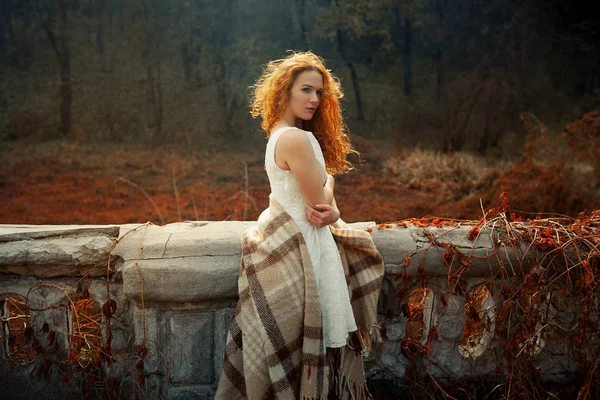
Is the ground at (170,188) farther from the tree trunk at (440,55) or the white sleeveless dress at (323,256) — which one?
the white sleeveless dress at (323,256)

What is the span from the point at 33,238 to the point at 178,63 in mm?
8060

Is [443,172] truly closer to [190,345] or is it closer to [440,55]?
[440,55]

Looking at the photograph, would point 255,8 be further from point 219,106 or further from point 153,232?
point 153,232

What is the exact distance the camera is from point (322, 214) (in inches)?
78.7

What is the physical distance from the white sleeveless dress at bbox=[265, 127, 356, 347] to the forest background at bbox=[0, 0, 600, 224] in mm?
5979

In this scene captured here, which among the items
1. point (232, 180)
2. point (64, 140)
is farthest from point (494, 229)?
point (64, 140)

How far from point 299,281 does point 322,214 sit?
0.26 metres

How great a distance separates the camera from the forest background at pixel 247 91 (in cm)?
859

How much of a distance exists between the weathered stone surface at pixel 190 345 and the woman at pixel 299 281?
228mm

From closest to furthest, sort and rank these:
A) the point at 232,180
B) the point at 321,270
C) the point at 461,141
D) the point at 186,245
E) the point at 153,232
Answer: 1. the point at 321,270
2. the point at 186,245
3. the point at 153,232
4. the point at 232,180
5. the point at 461,141

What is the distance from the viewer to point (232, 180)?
8742mm

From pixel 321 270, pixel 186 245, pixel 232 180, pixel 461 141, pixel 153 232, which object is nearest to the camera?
pixel 321 270

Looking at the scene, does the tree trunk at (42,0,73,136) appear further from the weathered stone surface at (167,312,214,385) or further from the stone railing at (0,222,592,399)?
the weathered stone surface at (167,312,214,385)

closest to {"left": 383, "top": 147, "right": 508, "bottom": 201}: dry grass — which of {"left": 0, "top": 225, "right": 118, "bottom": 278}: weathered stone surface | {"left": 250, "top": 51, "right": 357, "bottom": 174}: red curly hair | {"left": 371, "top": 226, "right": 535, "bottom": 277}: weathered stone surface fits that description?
{"left": 371, "top": 226, "right": 535, "bottom": 277}: weathered stone surface
